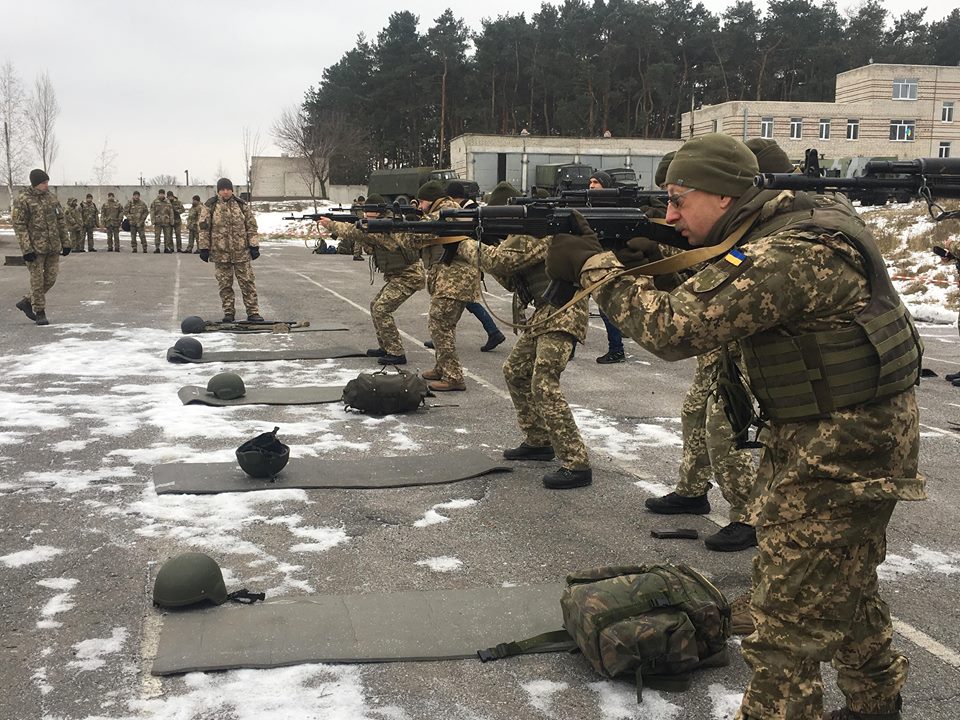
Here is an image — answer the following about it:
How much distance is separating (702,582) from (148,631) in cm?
237

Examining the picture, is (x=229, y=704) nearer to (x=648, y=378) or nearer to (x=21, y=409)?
(x=21, y=409)

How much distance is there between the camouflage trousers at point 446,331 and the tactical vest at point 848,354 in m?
6.25

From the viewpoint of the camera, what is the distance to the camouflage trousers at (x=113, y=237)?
30.1 m

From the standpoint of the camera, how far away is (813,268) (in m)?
2.43

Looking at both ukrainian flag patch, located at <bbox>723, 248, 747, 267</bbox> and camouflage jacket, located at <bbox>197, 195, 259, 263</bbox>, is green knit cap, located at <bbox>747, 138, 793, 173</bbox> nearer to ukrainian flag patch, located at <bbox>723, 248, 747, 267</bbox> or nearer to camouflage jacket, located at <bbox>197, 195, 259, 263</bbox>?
ukrainian flag patch, located at <bbox>723, 248, 747, 267</bbox>

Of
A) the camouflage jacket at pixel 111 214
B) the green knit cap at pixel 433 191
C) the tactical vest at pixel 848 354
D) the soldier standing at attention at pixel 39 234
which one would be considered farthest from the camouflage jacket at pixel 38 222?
the camouflage jacket at pixel 111 214

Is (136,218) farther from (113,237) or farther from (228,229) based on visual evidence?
(228,229)

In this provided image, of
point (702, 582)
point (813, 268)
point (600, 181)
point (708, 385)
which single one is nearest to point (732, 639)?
point (702, 582)

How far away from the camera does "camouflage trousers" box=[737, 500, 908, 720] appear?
2500 millimetres

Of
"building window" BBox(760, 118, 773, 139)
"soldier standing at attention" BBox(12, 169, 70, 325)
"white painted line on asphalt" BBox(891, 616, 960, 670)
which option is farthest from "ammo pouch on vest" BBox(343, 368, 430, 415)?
"building window" BBox(760, 118, 773, 139)

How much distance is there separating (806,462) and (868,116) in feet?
213

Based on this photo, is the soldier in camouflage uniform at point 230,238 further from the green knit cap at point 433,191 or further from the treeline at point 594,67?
the treeline at point 594,67

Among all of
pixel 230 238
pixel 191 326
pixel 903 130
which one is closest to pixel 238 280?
pixel 230 238

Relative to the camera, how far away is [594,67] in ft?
217
